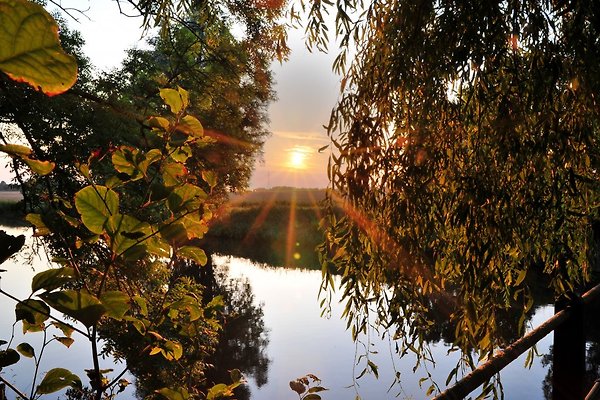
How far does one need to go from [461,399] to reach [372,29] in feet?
7.56

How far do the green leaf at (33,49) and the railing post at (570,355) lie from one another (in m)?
3.01

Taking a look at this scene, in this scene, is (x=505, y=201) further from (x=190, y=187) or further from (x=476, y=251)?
(x=190, y=187)

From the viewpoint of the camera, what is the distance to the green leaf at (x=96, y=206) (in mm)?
908

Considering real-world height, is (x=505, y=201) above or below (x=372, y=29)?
below

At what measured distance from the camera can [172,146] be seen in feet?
3.88

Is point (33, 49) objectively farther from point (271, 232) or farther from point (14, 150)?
point (271, 232)

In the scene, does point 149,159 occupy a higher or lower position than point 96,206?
higher

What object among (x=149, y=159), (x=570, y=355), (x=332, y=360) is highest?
(x=149, y=159)

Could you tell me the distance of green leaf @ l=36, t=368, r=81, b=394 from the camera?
90cm

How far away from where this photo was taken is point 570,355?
9.26ft

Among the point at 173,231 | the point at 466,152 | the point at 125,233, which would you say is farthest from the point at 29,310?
the point at 466,152

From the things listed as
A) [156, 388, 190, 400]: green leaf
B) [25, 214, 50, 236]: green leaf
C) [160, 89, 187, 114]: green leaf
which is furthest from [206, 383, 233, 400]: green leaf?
[160, 89, 187, 114]: green leaf

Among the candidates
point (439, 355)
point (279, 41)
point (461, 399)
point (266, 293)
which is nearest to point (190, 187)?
point (461, 399)

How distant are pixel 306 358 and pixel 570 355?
39.5 feet
